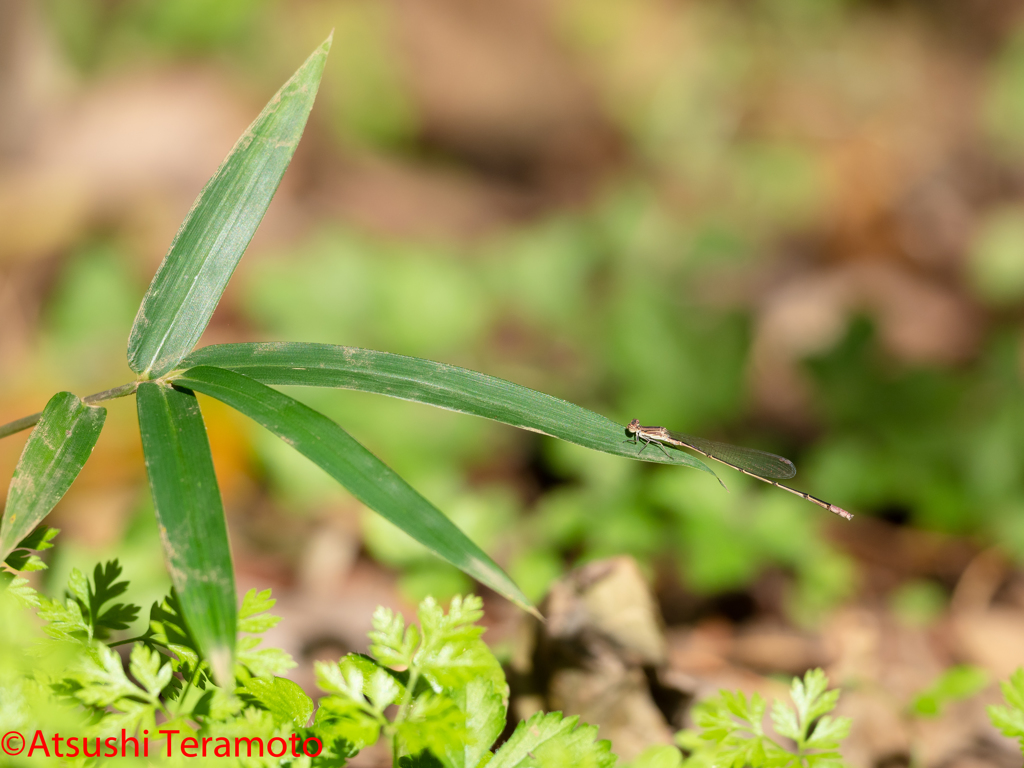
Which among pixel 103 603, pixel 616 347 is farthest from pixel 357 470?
pixel 616 347

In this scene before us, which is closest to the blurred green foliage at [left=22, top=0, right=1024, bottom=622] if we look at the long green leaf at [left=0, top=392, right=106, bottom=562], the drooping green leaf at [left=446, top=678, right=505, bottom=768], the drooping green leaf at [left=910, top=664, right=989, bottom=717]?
the drooping green leaf at [left=910, top=664, right=989, bottom=717]

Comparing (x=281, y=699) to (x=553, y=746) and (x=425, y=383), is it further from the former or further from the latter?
(x=425, y=383)

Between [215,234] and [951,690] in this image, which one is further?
[951,690]

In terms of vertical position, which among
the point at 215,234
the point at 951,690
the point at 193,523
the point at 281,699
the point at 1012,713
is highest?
the point at 215,234

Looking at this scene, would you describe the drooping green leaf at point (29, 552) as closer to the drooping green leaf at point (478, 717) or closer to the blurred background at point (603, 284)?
the drooping green leaf at point (478, 717)

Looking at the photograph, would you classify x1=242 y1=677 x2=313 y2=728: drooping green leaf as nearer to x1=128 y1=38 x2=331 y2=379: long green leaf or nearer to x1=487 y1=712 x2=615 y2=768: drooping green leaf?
x1=487 y1=712 x2=615 y2=768: drooping green leaf

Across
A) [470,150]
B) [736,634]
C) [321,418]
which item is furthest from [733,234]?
[321,418]

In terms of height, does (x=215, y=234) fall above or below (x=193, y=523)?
above

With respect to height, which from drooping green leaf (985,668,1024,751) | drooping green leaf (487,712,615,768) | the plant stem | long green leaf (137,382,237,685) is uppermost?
the plant stem
